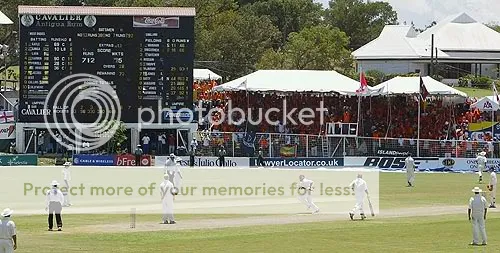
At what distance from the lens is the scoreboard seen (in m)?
51.8

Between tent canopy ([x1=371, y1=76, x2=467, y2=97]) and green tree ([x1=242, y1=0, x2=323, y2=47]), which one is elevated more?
green tree ([x1=242, y1=0, x2=323, y2=47])

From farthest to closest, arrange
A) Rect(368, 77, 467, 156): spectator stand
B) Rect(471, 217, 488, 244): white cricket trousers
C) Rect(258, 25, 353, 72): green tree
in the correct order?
1. Rect(258, 25, 353, 72): green tree
2. Rect(368, 77, 467, 156): spectator stand
3. Rect(471, 217, 488, 244): white cricket trousers

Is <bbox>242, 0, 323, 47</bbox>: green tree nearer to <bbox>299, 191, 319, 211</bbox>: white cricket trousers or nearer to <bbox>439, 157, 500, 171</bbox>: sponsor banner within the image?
<bbox>439, 157, 500, 171</bbox>: sponsor banner

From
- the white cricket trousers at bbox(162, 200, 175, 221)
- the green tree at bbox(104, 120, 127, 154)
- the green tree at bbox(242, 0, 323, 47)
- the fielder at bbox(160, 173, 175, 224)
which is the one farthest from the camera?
the green tree at bbox(242, 0, 323, 47)

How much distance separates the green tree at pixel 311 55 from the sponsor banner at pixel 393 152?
1360 inches

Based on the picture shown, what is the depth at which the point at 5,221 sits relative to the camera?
22922mm

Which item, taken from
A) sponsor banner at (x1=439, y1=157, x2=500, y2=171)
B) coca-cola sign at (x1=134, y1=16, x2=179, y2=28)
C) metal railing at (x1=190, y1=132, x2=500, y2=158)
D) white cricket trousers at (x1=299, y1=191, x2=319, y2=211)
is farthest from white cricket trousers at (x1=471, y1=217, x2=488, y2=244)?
sponsor banner at (x1=439, y1=157, x2=500, y2=171)

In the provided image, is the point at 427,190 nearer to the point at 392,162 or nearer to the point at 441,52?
the point at 392,162

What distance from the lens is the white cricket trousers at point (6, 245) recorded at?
22.8 meters

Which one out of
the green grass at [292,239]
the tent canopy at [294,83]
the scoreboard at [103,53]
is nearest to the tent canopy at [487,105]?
the tent canopy at [294,83]

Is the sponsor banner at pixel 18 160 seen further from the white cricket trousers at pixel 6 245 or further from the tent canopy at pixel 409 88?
the white cricket trousers at pixel 6 245

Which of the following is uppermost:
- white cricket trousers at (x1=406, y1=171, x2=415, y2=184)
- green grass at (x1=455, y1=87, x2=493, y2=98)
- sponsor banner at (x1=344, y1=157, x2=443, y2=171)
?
green grass at (x1=455, y1=87, x2=493, y2=98)

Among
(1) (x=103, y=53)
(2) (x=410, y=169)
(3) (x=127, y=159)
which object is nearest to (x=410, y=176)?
(2) (x=410, y=169)

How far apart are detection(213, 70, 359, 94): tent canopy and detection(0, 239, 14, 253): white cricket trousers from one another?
3886 centimetres
